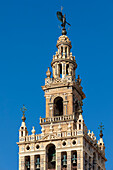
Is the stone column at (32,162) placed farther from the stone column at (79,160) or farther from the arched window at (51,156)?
the stone column at (79,160)

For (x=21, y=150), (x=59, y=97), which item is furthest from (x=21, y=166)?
(x=59, y=97)

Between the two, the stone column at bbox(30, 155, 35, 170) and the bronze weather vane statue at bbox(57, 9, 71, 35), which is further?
the bronze weather vane statue at bbox(57, 9, 71, 35)

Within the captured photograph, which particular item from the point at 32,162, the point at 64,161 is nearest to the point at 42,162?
the point at 32,162

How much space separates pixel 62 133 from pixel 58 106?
471cm

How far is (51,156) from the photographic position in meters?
90.7

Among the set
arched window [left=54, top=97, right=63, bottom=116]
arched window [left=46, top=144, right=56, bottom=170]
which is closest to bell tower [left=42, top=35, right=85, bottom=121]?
arched window [left=54, top=97, right=63, bottom=116]

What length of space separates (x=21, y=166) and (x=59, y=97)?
27.1 feet

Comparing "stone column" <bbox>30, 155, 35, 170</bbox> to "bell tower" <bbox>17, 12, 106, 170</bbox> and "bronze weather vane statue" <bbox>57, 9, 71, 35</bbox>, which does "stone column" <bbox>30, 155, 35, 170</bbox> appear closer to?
"bell tower" <bbox>17, 12, 106, 170</bbox>

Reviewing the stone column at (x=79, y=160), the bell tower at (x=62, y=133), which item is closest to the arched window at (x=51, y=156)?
the bell tower at (x=62, y=133)

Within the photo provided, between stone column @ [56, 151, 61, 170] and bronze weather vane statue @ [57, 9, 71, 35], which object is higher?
bronze weather vane statue @ [57, 9, 71, 35]

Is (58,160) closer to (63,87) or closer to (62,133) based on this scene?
(62,133)

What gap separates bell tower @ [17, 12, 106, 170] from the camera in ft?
294

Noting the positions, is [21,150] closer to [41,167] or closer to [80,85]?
[41,167]

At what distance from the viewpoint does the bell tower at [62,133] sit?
89.6 meters
